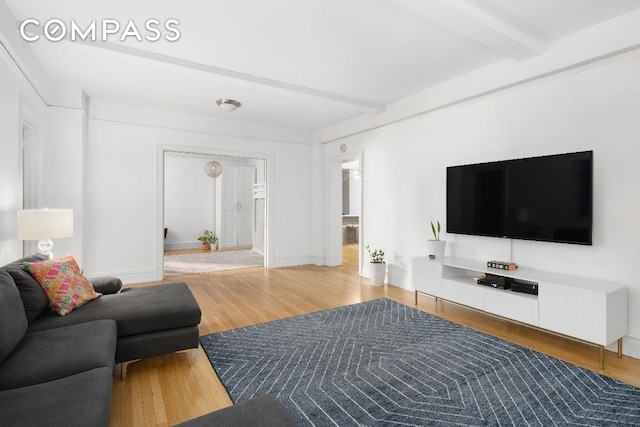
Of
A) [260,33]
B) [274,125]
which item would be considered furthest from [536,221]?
[274,125]

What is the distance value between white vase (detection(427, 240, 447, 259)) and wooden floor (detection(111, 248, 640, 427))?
1.96ft

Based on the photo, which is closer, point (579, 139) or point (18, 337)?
point (18, 337)

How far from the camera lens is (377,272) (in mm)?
5020

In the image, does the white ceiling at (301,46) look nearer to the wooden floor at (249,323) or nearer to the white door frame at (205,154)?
the white door frame at (205,154)

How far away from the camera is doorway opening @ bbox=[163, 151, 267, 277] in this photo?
29.6ft

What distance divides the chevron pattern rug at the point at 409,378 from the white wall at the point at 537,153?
3.37 feet

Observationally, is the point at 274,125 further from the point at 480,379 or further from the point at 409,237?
the point at 480,379

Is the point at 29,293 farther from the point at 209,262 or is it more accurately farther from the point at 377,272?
the point at 209,262

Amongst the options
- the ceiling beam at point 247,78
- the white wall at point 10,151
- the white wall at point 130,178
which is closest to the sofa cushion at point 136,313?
the white wall at point 10,151

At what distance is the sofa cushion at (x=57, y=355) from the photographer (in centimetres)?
157

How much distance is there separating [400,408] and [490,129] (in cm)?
311

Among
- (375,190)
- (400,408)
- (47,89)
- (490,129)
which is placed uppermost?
(47,89)

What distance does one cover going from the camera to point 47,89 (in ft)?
12.6

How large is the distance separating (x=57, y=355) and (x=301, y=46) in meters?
3.01
